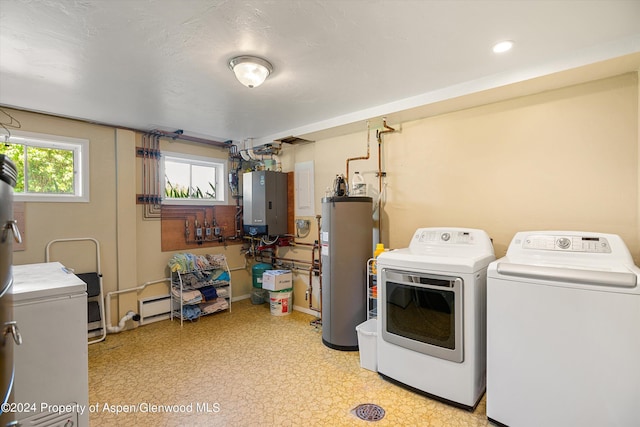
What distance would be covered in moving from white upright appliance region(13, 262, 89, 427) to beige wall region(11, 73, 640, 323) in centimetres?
233

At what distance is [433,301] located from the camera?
7.35 feet

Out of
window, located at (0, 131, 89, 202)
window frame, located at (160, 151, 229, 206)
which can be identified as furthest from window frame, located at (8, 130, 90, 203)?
window frame, located at (160, 151, 229, 206)

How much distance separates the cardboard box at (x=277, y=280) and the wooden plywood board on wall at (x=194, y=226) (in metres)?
0.94

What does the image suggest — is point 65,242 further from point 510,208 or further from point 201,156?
point 510,208

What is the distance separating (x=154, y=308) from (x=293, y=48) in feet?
11.7

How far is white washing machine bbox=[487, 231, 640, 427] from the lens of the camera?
1.59m

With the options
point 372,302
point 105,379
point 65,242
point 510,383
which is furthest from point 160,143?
point 510,383

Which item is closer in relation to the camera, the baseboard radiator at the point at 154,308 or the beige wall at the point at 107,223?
the beige wall at the point at 107,223

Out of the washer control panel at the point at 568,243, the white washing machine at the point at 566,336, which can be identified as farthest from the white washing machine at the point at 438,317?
the washer control panel at the point at 568,243

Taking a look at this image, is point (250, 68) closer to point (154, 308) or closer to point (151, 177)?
point (151, 177)

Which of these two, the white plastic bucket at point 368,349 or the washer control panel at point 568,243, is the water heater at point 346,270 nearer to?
the white plastic bucket at point 368,349

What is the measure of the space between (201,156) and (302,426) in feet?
12.1

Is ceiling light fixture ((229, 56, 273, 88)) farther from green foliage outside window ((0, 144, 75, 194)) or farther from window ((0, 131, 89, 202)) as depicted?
green foliage outside window ((0, 144, 75, 194))

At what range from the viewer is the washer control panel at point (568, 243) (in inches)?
77.0
